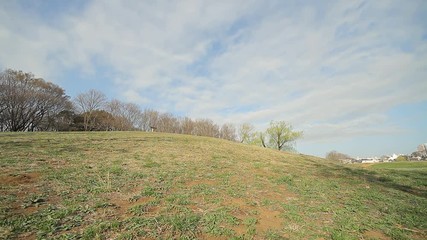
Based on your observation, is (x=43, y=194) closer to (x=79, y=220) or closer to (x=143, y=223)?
(x=79, y=220)

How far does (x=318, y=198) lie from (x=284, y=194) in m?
0.99

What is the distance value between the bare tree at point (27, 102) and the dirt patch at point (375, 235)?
53.8 metres

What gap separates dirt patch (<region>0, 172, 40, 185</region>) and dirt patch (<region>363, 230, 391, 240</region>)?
785cm

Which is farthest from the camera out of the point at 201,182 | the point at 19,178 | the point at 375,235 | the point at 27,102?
the point at 27,102

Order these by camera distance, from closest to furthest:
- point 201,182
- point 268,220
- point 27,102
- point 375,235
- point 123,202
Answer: point 375,235
point 268,220
point 123,202
point 201,182
point 27,102

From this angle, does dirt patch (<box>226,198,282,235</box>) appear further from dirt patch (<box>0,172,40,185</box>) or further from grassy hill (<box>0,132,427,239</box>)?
dirt patch (<box>0,172,40,185</box>)

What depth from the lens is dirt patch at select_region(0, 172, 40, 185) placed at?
592cm

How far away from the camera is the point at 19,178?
6277 millimetres

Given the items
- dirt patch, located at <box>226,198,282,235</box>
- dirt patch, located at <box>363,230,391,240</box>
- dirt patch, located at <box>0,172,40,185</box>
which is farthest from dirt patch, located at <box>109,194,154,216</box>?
dirt patch, located at <box>363,230,391,240</box>

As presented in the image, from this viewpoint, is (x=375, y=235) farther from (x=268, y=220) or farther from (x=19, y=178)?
(x=19, y=178)

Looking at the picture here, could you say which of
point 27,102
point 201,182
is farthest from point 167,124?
point 201,182

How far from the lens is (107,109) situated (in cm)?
5809

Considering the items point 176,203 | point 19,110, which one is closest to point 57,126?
point 19,110

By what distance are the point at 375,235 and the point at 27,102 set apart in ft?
180
